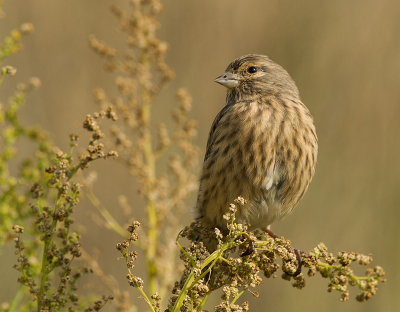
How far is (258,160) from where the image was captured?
3.53 m

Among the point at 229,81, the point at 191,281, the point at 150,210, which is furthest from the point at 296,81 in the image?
the point at 191,281

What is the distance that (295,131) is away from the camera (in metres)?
3.70

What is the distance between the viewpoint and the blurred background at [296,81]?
18.5 feet

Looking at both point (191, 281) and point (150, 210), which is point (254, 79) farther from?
point (191, 281)

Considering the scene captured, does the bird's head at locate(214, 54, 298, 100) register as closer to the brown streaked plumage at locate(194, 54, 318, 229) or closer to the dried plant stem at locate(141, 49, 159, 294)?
the brown streaked plumage at locate(194, 54, 318, 229)

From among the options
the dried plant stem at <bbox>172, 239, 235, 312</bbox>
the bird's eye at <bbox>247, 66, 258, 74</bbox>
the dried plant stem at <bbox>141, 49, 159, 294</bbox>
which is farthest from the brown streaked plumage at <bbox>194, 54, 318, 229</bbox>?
the dried plant stem at <bbox>172, 239, 235, 312</bbox>

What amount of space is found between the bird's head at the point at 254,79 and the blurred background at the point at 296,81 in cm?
181

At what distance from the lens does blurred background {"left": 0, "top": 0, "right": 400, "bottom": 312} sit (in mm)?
5641

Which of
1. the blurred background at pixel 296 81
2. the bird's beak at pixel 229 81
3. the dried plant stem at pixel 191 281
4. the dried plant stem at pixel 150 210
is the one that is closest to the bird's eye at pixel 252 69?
the bird's beak at pixel 229 81

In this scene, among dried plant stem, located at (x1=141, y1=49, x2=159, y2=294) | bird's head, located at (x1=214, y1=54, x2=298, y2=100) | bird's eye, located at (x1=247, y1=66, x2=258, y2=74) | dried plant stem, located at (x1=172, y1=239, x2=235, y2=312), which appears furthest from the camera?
bird's eye, located at (x1=247, y1=66, x2=258, y2=74)

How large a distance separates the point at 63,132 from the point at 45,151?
11.0 ft

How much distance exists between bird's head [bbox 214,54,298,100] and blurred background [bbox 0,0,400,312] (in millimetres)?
1807

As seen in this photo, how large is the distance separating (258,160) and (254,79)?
0.90 meters

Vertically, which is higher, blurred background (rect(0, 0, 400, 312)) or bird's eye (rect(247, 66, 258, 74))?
blurred background (rect(0, 0, 400, 312))
